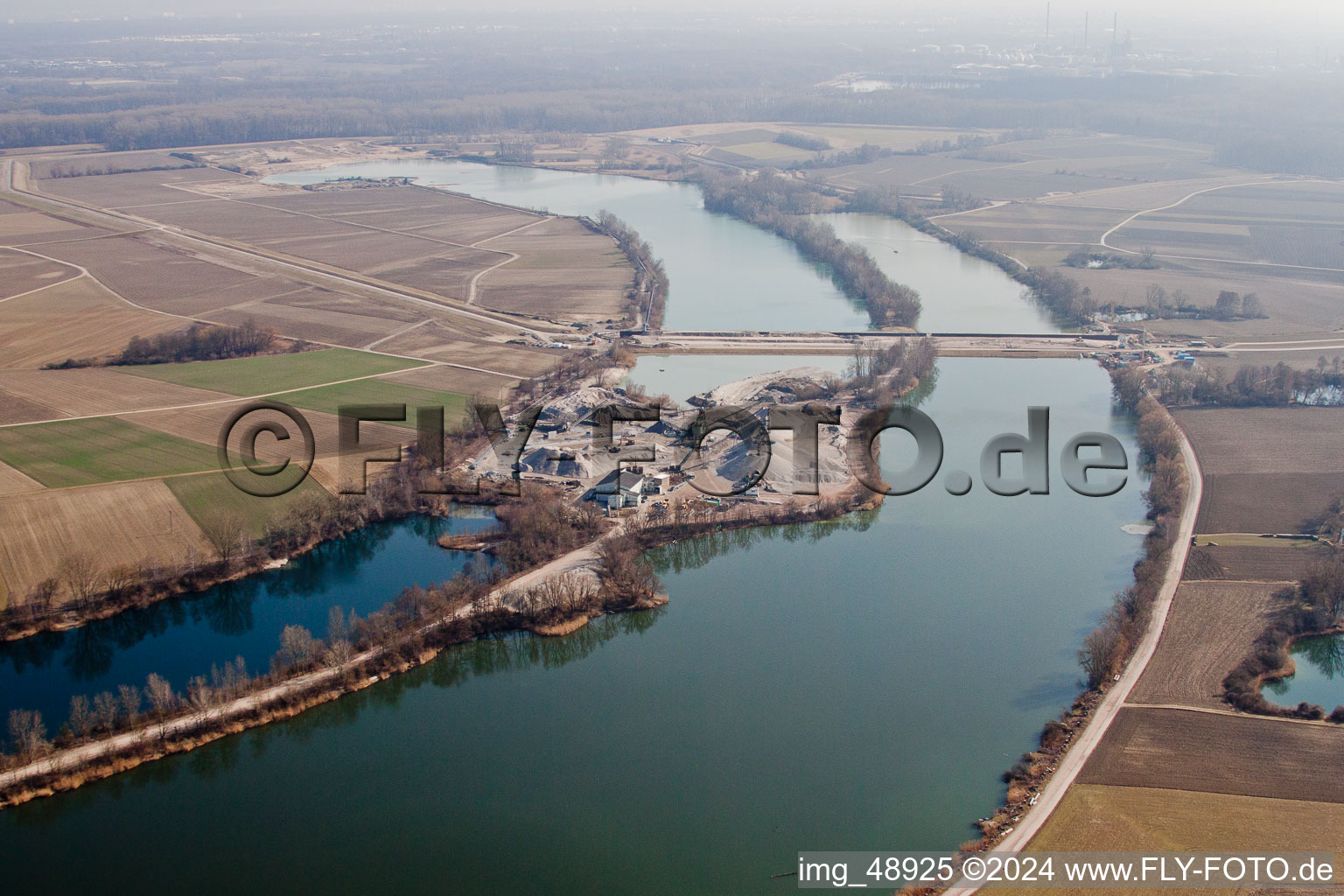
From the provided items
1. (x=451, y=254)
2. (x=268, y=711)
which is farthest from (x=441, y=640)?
(x=451, y=254)

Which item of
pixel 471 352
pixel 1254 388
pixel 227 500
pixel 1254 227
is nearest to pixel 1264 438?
pixel 1254 388

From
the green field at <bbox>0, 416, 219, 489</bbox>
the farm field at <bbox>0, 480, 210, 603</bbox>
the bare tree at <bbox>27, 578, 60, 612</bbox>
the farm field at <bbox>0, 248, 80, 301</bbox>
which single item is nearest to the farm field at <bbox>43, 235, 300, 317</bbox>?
the farm field at <bbox>0, 248, 80, 301</bbox>

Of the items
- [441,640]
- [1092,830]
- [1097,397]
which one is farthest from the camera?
[1097,397]

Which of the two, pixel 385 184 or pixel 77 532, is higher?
pixel 385 184

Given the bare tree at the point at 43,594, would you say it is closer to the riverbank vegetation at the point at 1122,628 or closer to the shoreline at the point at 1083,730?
the shoreline at the point at 1083,730

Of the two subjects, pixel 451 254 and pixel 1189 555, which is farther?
pixel 451 254

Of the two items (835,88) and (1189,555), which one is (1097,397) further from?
(835,88)
